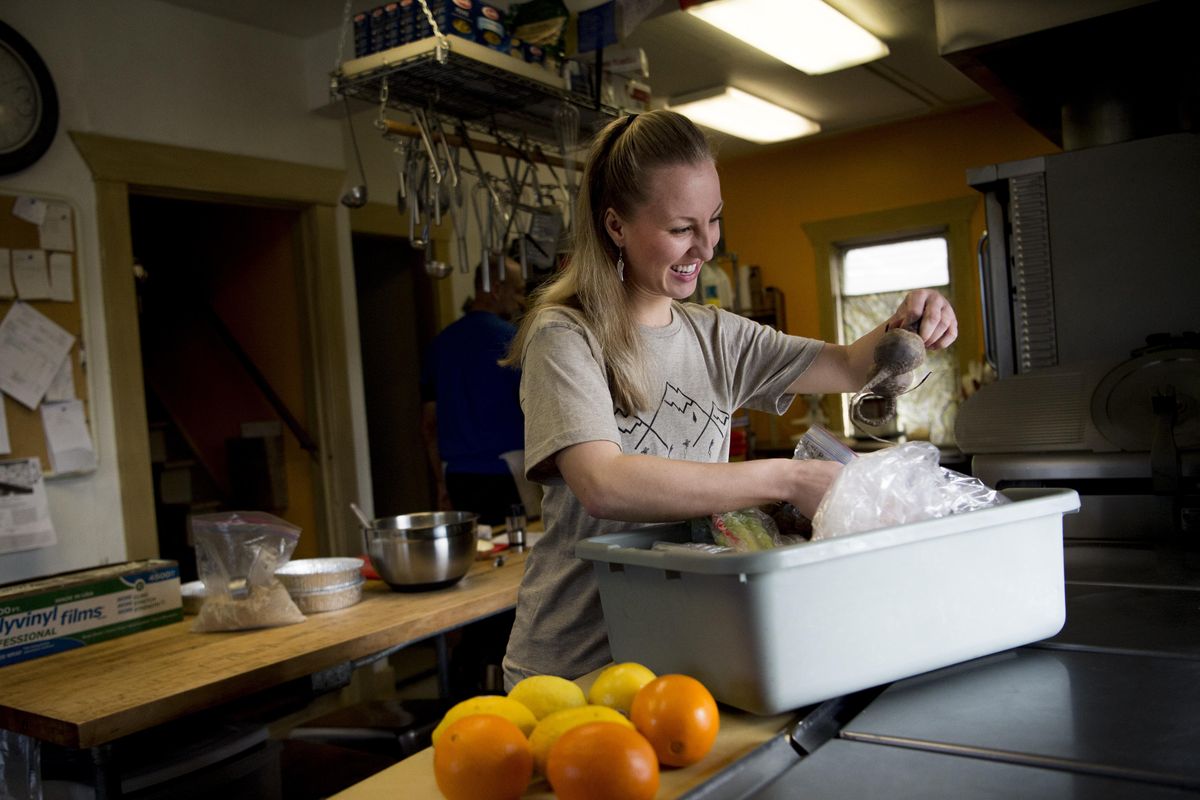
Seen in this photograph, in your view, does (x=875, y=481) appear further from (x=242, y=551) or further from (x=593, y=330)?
(x=242, y=551)

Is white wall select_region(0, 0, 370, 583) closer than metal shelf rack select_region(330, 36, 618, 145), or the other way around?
metal shelf rack select_region(330, 36, 618, 145)

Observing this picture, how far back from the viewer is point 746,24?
381 centimetres

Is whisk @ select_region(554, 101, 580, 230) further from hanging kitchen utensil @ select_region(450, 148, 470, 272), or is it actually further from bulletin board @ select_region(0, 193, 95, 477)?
bulletin board @ select_region(0, 193, 95, 477)

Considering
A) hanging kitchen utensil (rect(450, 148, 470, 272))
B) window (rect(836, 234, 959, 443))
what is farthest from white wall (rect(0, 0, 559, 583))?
window (rect(836, 234, 959, 443))

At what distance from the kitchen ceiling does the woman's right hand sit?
8.61ft

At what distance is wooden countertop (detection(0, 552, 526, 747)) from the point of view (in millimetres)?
1566

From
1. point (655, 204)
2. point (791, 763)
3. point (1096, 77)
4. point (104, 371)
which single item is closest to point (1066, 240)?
point (1096, 77)

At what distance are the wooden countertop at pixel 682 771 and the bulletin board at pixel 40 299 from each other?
268 cm

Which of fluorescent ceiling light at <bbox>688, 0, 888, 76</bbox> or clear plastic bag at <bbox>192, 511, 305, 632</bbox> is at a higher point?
fluorescent ceiling light at <bbox>688, 0, 888, 76</bbox>

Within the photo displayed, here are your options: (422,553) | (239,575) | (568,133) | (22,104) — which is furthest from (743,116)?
(239,575)

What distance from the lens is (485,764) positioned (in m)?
0.74

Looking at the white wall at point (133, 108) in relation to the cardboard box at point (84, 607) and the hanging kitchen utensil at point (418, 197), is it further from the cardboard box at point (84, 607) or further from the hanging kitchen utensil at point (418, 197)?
the cardboard box at point (84, 607)

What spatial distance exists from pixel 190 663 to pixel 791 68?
3995 mm

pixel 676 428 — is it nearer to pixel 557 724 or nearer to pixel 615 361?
pixel 615 361
